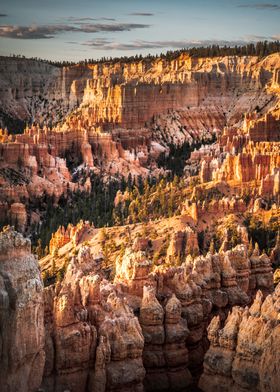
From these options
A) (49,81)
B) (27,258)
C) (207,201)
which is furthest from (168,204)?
(49,81)

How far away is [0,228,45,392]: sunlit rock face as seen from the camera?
25297mm

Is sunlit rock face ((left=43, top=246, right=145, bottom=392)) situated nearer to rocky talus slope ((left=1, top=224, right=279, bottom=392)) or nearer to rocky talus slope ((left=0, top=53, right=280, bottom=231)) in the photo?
rocky talus slope ((left=1, top=224, right=279, bottom=392))

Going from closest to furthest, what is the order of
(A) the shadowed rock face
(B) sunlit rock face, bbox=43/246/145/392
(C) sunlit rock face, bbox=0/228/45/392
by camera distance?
(C) sunlit rock face, bbox=0/228/45/392
(B) sunlit rock face, bbox=43/246/145/392
(A) the shadowed rock face

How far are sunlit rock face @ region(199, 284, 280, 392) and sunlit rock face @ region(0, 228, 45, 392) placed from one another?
243 inches

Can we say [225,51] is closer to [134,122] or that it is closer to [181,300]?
[134,122]

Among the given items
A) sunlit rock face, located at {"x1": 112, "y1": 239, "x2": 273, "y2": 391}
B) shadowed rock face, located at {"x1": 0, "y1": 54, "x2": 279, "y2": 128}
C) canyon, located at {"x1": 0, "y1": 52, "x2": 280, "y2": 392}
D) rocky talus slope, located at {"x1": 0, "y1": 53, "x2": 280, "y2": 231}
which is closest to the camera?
canyon, located at {"x1": 0, "y1": 52, "x2": 280, "y2": 392}

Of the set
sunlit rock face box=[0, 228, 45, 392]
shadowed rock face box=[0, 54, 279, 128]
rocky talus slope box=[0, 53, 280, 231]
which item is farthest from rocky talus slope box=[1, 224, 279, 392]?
shadowed rock face box=[0, 54, 279, 128]

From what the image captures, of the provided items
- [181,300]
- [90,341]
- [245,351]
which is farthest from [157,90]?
[245,351]

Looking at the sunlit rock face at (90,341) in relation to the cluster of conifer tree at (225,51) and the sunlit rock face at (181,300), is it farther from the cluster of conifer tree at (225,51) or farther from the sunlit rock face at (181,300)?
the cluster of conifer tree at (225,51)

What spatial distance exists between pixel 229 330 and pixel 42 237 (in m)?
44.2

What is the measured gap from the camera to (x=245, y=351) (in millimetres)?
29141

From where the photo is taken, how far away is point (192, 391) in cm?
3250

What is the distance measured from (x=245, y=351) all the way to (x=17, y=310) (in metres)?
7.32

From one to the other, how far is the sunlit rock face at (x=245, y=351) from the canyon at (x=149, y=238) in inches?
1.7
